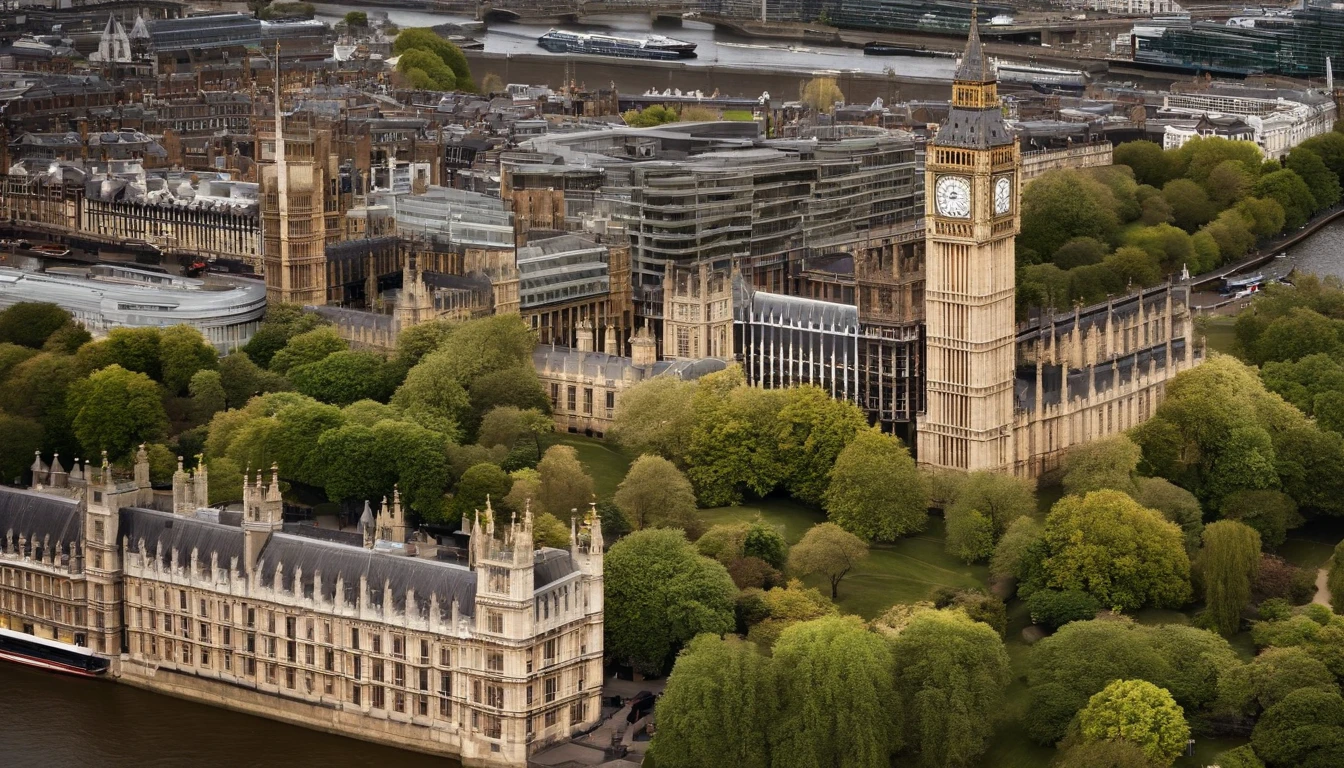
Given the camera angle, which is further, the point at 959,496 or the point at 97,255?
the point at 97,255

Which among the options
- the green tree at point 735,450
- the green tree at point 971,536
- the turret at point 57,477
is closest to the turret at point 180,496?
the turret at point 57,477

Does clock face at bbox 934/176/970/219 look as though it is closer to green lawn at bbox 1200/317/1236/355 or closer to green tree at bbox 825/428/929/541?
green tree at bbox 825/428/929/541

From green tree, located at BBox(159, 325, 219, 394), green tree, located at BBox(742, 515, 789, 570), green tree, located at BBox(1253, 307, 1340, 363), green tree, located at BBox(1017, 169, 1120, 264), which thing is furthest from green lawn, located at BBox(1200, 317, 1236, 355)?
green tree, located at BBox(159, 325, 219, 394)

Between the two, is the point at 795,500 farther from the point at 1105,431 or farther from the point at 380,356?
the point at 380,356

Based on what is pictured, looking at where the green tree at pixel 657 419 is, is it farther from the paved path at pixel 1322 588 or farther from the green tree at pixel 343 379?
the paved path at pixel 1322 588

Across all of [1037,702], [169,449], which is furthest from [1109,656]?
[169,449]

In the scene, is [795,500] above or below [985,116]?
below

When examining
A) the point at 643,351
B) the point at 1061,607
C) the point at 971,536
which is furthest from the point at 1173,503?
the point at 643,351

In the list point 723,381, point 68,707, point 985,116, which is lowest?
point 68,707
